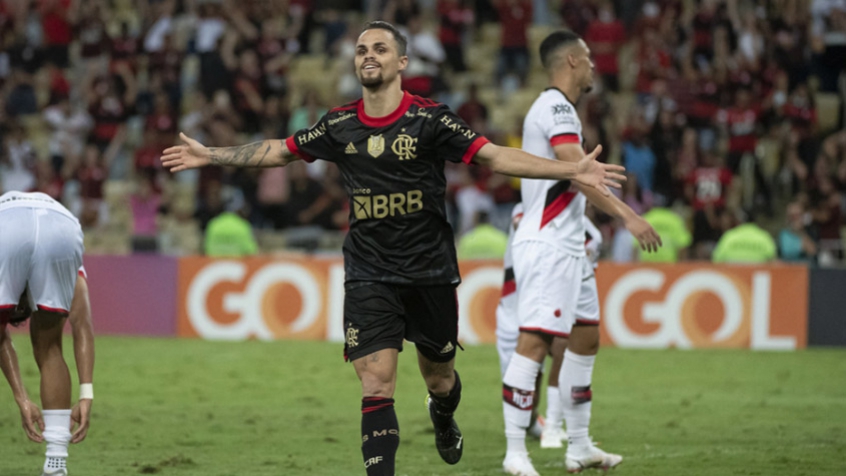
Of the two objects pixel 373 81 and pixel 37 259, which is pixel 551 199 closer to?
pixel 373 81

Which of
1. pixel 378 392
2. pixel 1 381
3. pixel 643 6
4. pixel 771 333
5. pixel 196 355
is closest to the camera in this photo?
pixel 378 392

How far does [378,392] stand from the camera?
650 centimetres

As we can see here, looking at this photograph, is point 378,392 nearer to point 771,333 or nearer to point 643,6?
point 771,333

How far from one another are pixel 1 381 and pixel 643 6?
15.1m

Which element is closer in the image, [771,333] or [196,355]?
[196,355]

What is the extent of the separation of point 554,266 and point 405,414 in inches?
137

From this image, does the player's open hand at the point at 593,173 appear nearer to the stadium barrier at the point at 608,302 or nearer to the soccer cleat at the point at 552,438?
the soccer cleat at the point at 552,438

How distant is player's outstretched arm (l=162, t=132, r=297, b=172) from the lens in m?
7.01

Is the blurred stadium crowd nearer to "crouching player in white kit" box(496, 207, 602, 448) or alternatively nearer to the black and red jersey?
"crouching player in white kit" box(496, 207, 602, 448)

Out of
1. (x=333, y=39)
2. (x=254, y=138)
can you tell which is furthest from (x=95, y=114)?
(x=333, y=39)

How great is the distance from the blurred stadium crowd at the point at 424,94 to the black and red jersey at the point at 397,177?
39.3ft

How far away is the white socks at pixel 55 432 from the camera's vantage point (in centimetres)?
699

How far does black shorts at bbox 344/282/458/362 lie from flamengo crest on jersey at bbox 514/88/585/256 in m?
1.26

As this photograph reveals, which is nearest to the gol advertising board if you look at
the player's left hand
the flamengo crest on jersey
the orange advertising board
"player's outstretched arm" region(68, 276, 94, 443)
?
the orange advertising board
